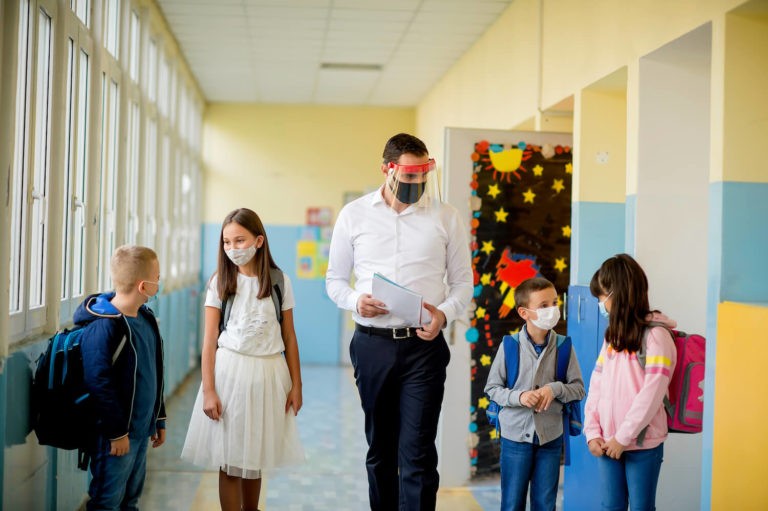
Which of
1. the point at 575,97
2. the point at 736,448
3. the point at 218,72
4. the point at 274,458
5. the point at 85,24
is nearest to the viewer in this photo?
the point at 736,448

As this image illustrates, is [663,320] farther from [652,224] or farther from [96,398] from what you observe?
[96,398]

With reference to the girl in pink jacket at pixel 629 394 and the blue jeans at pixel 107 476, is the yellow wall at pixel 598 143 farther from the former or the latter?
the blue jeans at pixel 107 476

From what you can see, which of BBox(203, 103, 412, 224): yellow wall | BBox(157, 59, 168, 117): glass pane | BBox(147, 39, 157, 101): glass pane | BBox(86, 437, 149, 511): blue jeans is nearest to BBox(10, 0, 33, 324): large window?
BBox(86, 437, 149, 511): blue jeans

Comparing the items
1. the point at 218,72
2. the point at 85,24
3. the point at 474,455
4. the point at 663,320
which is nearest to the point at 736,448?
the point at 663,320

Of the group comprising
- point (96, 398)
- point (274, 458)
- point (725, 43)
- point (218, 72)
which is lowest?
point (274, 458)

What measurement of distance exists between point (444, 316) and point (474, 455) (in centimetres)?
187

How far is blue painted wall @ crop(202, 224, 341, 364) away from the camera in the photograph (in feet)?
31.1

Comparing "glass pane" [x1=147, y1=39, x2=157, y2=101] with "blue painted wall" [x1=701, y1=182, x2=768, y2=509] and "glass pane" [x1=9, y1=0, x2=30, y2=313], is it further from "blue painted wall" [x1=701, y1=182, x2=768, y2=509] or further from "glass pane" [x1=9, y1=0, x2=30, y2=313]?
"blue painted wall" [x1=701, y1=182, x2=768, y2=509]

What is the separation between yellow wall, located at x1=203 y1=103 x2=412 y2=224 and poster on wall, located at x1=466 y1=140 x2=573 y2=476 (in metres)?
5.30

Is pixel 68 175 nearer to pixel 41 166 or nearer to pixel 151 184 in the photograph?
pixel 41 166

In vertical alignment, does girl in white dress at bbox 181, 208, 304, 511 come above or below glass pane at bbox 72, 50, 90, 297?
below

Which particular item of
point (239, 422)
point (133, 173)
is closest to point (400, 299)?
point (239, 422)

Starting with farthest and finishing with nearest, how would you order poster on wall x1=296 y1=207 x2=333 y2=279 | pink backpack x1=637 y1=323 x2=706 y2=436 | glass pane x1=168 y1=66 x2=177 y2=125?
poster on wall x1=296 y1=207 x2=333 y2=279 → glass pane x1=168 y1=66 x2=177 y2=125 → pink backpack x1=637 y1=323 x2=706 y2=436

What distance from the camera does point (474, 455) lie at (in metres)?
4.23
